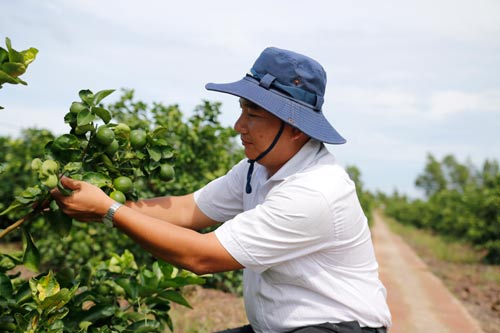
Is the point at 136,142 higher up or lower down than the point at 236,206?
higher up

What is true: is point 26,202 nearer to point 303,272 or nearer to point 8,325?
point 8,325

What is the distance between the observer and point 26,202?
1.86 meters

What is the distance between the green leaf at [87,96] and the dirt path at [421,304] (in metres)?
4.50

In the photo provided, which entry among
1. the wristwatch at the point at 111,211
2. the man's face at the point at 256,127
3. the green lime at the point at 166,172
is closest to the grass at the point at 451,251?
the man's face at the point at 256,127

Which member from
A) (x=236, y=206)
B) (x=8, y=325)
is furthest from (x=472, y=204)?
(x=8, y=325)

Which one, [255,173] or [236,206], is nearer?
[255,173]

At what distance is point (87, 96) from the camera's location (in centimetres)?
199

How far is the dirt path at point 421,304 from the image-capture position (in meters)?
6.00

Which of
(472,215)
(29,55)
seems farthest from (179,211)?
(472,215)

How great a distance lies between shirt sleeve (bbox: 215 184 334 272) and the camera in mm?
1934

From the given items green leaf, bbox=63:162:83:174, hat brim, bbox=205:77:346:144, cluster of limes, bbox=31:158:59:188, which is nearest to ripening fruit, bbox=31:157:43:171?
cluster of limes, bbox=31:158:59:188

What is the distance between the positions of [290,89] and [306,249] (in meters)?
0.60

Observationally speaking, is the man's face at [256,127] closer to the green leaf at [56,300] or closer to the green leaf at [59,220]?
the green leaf at [59,220]

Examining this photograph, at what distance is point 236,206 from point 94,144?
2.72ft
